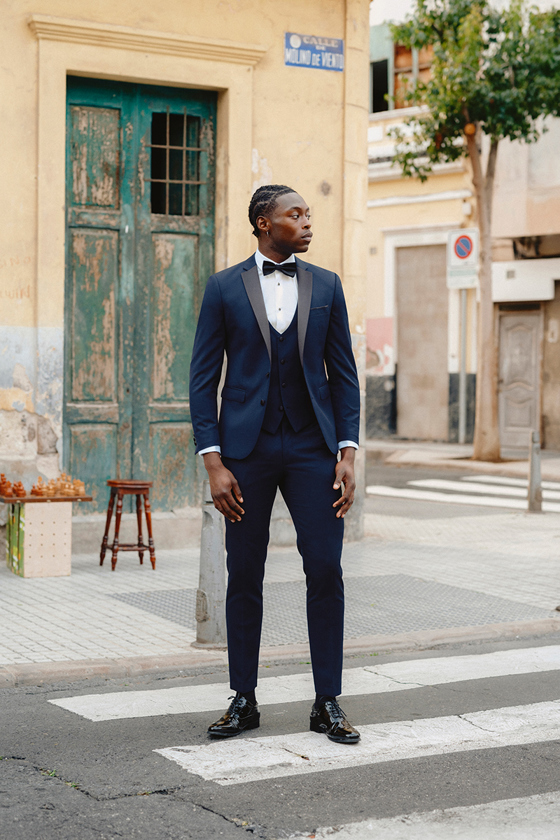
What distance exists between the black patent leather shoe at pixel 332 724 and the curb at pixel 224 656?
143cm

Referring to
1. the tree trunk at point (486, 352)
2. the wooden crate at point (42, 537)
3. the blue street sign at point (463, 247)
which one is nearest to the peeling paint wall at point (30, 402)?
the wooden crate at point (42, 537)

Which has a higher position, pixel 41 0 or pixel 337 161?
pixel 41 0

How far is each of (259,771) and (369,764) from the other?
41 centimetres

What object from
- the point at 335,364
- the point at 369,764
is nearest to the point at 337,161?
the point at 335,364

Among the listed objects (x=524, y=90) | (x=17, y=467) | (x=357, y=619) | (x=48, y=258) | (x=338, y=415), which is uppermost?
(x=524, y=90)

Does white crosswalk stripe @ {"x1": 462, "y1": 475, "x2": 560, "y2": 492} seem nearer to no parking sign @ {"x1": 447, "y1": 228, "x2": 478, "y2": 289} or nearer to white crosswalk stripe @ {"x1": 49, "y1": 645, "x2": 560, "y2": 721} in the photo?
no parking sign @ {"x1": 447, "y1": 228, "x2": 478, "y2": 289}

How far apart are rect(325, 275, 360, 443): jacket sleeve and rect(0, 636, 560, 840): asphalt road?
127cm

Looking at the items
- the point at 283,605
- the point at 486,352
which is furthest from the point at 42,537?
the point at 486,352

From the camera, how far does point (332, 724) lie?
14.8 ft

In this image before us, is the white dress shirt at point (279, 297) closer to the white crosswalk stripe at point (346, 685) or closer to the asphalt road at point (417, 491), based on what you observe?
the white crosswalk stripe at point (346, 685)

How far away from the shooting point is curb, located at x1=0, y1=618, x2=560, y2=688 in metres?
5.68

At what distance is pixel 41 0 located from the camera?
29.9 feet

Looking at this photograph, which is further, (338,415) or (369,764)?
(338,415)

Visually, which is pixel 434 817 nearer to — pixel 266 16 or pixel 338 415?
pixel 338 415
